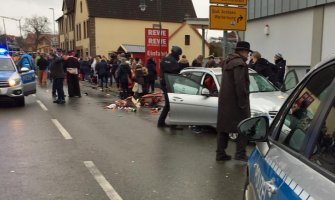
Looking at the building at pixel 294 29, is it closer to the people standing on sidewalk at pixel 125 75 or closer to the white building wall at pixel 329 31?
the white building wall at pixel 329 31

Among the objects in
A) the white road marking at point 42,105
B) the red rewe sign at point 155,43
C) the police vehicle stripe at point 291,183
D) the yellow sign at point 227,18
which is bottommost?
the white road marking at point 42,105

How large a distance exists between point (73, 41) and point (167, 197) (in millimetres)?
55394

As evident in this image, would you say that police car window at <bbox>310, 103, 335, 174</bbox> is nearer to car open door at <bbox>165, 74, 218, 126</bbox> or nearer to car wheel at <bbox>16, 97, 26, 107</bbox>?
car open door at <bbox>165, 74, 218, 126</bbox>

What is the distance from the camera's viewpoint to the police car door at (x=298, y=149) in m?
1.89

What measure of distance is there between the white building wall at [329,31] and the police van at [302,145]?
9.88 m

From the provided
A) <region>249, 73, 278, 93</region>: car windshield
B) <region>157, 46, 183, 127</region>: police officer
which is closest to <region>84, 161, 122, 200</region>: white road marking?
<region>157, 46, 183, 127</region>: police officer

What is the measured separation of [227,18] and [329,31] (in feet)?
9.93

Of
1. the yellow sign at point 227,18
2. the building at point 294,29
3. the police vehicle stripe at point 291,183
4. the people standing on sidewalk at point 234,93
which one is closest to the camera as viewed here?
the police vehicle stripe at point 291,183

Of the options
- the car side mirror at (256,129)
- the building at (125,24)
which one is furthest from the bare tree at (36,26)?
the car side mirror at (256,129)

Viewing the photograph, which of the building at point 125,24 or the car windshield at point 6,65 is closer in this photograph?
the car windshield at point 6,65

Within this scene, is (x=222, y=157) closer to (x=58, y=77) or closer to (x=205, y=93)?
(x=205, y=93)

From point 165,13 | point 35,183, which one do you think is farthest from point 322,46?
point 165,13

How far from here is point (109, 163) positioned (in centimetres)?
657

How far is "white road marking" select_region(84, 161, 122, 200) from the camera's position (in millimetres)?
5066
